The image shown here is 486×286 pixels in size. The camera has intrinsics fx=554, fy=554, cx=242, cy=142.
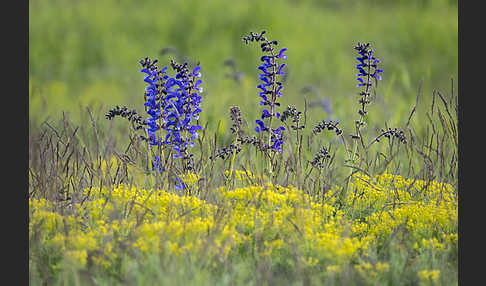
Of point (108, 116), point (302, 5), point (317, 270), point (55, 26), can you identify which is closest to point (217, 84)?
point (55, 26)

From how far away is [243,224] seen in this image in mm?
3369

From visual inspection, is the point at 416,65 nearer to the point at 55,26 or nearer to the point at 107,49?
the point at 107,49

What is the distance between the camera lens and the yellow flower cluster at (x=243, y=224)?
3076mm

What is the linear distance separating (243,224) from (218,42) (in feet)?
36.0

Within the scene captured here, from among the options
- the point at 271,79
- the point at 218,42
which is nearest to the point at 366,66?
the point at 271,79

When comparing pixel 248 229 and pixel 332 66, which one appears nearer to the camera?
pixel 248 229

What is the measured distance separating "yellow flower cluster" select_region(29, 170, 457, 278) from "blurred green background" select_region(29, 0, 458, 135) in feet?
26.4

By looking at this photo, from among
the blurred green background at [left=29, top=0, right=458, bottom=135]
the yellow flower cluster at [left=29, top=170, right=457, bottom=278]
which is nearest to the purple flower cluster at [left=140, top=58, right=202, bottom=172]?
the yellow flower cluster at [left=29, top=170, right=457, bottom=278]

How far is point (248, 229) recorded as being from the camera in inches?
134

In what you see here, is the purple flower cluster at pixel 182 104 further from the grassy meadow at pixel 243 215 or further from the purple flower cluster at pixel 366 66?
the purple flower cluster at pixel 366 66

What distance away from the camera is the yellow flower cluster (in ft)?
10.1

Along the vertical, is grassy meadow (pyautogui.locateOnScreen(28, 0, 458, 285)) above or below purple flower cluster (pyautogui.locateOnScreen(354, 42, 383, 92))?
below

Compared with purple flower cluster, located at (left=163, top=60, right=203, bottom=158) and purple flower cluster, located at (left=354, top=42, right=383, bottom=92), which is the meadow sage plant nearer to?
purple flower cluster, located at (left=163, top=60, right=203, bottom=158)

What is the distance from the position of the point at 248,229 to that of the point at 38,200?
149 cm
